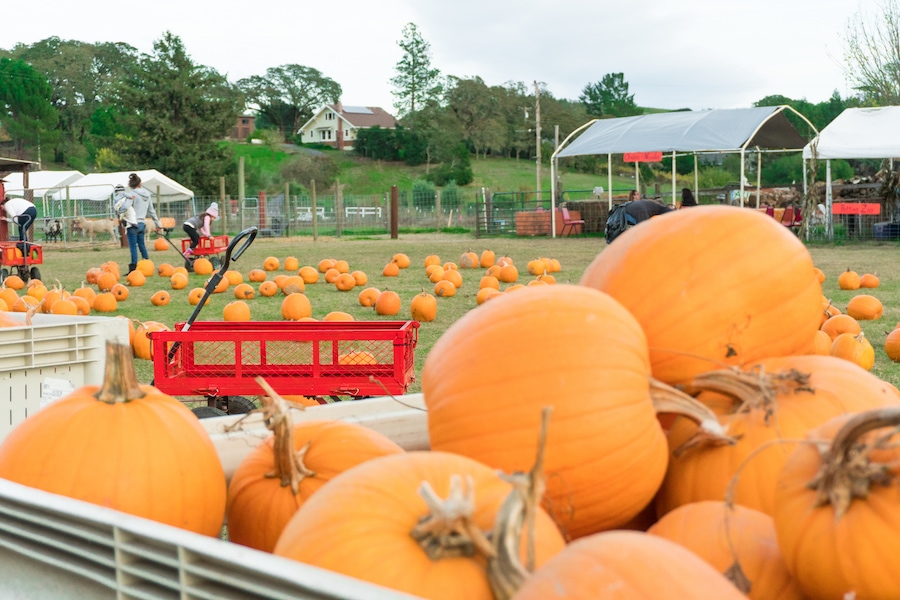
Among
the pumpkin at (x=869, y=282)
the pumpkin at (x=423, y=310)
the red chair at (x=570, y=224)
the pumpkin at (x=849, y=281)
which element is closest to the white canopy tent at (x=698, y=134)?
the red chair at (x=570, y=224)

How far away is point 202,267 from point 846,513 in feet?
45.8

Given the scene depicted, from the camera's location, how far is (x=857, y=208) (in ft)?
65.2

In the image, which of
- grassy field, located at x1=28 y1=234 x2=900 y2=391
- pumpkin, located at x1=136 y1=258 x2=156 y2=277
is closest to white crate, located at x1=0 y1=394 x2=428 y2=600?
grassy field, located at x1=28 y1=234 x2=900 y2=391

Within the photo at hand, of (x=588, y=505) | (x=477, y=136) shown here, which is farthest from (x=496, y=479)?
(x=477, y=136)

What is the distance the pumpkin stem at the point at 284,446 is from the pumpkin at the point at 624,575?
59 centimetres

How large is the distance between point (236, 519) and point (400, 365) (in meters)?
2.98

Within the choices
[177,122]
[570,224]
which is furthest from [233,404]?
[177,122]

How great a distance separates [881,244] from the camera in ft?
63.3

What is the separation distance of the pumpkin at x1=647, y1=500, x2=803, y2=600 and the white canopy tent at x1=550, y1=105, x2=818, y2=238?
19674 millimetres

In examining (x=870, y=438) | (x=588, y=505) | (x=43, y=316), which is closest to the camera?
(x=870, y=438)

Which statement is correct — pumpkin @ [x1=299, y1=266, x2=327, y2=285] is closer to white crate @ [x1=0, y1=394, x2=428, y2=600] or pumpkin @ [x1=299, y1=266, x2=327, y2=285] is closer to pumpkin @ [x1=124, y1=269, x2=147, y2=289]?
pumpkin @ [x1=124, y1=269, x2=147, y2=289]

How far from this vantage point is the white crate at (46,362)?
120 inches

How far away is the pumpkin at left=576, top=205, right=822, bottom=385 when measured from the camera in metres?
1.62

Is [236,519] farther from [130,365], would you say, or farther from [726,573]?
[726,573]
